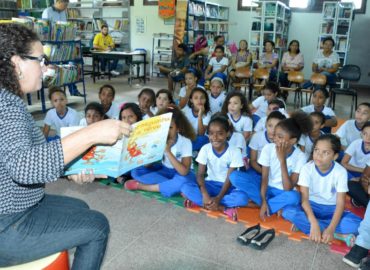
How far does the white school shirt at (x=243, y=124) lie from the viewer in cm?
333

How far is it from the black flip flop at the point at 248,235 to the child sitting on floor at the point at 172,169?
597 mm

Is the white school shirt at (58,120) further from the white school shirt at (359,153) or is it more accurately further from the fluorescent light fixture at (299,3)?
the fluorescent light fixture at (299,3)

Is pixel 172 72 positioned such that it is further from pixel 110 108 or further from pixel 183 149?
pixel 183 149

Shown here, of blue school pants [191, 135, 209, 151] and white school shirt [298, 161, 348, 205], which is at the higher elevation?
→ white school shirt [298, 161, 348, 205]

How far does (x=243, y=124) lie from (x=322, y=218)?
137cm

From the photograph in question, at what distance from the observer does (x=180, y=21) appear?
8469mm

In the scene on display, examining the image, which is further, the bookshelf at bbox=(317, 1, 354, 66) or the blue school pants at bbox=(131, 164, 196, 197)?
the bookshelf at bbox=(317, 1, 354, 66)

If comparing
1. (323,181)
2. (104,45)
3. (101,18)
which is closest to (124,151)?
(323,181)

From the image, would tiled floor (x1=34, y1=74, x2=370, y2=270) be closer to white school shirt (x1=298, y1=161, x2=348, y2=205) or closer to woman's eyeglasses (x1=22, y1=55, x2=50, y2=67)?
→ white school shirt (x1=298, y1=161, x2=348, y2=205)

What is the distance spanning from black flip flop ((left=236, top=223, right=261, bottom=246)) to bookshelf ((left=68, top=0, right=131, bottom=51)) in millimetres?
8673

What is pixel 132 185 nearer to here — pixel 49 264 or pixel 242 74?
pixel 49 264

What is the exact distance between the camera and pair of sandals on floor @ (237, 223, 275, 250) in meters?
1.92

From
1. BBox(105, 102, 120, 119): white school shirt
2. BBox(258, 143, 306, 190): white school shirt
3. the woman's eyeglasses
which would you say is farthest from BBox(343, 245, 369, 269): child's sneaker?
BBox(105, 102, 120, 119): white school shirt

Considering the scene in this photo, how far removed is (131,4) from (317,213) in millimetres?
8766
